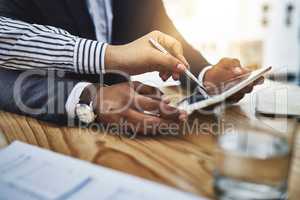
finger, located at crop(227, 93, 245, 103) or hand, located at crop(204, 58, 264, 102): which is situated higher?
hand, located at crop(204, 58, 264, 102)

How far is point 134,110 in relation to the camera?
59cm

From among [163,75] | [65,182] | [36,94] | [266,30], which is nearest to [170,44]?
[163,75]

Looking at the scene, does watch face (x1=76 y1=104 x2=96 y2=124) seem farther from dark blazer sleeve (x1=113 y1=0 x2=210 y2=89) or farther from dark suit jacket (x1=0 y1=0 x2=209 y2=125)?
dark blazer sleeve (x1=113 y1=0 x2=210 y2=89)

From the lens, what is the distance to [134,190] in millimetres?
411

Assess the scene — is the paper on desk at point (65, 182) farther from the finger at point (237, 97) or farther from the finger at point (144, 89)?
the finger at point (237, 97)

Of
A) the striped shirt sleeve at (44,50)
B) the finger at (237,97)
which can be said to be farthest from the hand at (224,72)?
the striped shirt sleeve at (44,50)

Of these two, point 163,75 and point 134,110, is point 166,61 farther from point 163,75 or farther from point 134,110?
point 134,110

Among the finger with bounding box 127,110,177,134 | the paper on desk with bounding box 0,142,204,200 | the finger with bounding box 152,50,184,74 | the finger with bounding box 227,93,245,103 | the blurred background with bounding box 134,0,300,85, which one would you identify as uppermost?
the blurred background with bounding box 134,0,300,85

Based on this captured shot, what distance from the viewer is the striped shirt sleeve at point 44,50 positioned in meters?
0.70

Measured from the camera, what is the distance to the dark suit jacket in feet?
2.34

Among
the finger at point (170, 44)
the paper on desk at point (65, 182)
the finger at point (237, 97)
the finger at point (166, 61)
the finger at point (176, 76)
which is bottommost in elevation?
the paper on desk at point (65, 182)

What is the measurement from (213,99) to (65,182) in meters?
0.25

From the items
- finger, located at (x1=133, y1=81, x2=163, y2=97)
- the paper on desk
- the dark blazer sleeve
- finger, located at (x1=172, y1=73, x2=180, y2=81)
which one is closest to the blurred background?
the dark blazer sleeve

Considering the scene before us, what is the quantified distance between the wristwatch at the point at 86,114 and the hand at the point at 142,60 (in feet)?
0.43
